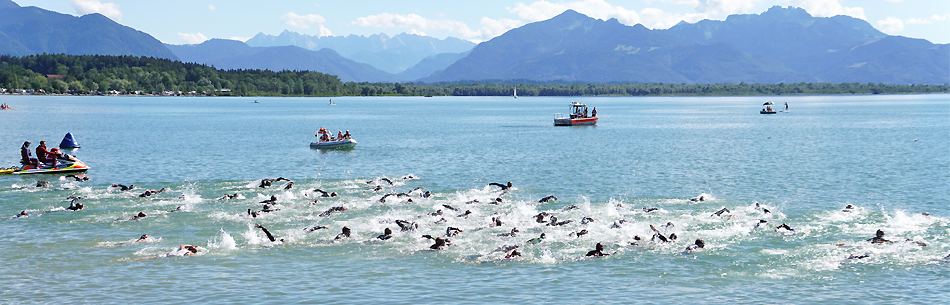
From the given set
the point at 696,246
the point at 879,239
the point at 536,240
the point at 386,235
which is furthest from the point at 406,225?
the point at 879,239

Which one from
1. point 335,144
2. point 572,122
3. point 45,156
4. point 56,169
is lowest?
point 572,122

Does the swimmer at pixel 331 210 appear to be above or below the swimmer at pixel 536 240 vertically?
below

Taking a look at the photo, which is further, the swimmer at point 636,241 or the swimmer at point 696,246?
the swimmer at point 636,241

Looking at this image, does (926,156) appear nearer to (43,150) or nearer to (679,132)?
(679,132)

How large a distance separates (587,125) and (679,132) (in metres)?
20.6

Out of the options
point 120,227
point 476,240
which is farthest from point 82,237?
point 476,240

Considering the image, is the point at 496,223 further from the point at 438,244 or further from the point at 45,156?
the point at 45,156

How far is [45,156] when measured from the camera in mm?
52688

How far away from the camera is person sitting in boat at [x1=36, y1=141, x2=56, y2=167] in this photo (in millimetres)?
52406

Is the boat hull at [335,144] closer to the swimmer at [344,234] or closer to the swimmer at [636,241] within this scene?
the swimmer at [344,234]

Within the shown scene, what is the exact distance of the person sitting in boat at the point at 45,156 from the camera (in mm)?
52406

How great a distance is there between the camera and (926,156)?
7275 cm

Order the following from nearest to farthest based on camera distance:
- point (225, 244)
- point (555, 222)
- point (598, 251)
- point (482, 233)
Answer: point (598, 251) → point (225, 244) → point (482, 233) → point (555, 222)

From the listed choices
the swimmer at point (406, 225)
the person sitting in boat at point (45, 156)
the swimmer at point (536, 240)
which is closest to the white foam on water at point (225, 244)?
the swimmer at point (406, 225)
